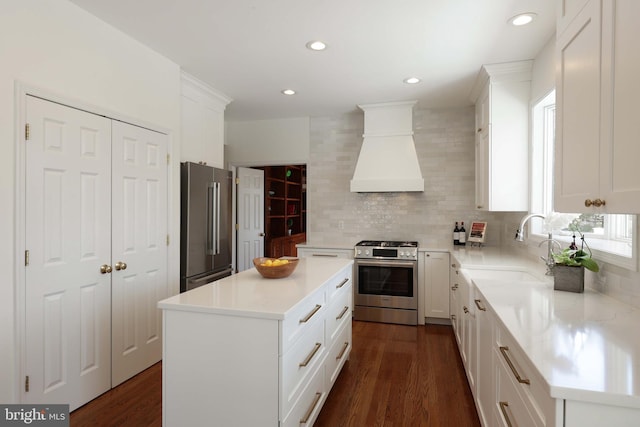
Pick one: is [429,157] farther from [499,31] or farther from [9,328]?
[9,328]

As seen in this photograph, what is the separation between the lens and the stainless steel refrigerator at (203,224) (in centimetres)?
331

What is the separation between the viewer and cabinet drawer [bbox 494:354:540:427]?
4.18 feet

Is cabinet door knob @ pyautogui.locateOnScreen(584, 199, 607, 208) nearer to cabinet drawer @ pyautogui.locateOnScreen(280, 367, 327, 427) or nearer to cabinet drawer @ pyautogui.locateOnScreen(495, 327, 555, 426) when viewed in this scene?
cabinet drawer @ pyautogui.locateOnScreen(495, 327, 555, 426)

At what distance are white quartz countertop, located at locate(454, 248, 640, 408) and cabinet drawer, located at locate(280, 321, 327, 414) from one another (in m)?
0.94

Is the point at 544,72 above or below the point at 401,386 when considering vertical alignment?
above

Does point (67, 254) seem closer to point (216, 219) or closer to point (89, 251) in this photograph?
point (89, 251)

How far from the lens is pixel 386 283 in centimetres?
426

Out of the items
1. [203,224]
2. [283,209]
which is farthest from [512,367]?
[283,209]

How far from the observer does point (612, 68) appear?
4.16ft

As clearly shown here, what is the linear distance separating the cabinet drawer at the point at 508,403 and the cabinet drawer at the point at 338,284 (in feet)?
3.45

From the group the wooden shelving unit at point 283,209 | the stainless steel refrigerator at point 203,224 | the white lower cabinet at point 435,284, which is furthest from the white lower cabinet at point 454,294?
the wooden shelving unit at point 283,209

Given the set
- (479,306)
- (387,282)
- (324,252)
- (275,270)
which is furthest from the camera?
(324,252)

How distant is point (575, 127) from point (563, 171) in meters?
0.22

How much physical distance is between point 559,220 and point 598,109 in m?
1.55
